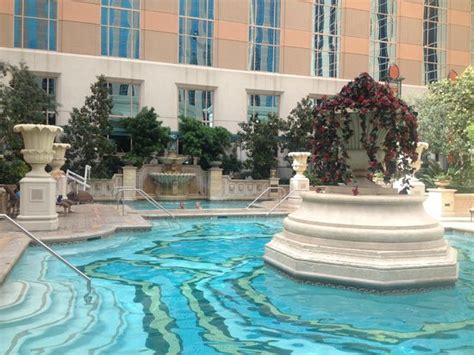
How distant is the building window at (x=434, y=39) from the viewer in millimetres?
40312

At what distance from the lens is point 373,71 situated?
127ft

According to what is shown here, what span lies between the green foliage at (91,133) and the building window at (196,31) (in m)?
7.65

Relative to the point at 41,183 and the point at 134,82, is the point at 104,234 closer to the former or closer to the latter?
the point at 41,183

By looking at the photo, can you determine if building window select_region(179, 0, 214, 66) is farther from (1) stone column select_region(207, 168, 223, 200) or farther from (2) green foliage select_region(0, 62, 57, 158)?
(2) green foliage select_region(0, 62, 57, 158)

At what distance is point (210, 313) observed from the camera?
5.52 metres

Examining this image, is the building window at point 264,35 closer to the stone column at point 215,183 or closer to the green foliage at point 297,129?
the green foliage at point 297,129

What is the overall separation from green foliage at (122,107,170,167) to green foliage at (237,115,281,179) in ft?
17.3

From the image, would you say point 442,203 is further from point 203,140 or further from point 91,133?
point 91,133

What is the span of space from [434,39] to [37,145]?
37.5 m

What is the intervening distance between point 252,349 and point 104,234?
23.9 ft

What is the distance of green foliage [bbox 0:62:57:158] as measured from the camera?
23891mm

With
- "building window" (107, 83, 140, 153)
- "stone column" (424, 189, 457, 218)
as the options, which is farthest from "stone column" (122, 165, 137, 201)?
"stone column" (424, 189, 457, 218)

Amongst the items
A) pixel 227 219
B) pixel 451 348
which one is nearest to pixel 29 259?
pixel 451 348

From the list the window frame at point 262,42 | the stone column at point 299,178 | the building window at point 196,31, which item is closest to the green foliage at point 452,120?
the stone column at point 299,178
